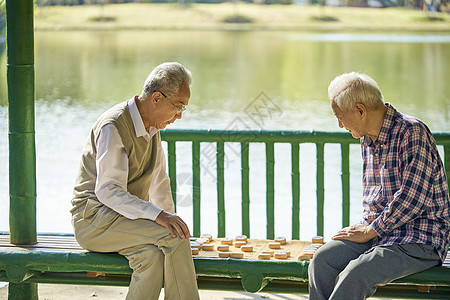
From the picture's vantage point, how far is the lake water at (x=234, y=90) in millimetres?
7668

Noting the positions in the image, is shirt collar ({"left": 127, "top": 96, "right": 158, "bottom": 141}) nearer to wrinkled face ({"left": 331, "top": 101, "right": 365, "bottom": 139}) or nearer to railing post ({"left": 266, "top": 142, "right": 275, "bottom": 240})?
wrinkled face ({"left": 331, "top": 101, "right": 365, "bottom": 139})

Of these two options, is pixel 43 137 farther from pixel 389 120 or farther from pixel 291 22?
pixel 291 22

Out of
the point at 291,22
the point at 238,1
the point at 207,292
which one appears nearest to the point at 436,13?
the point at 291,22

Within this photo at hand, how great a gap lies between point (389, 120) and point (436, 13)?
1545 inches

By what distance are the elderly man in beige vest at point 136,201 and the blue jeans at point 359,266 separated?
520mm

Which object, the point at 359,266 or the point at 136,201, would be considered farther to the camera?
the point at 136,201

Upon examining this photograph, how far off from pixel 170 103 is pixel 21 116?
76cm

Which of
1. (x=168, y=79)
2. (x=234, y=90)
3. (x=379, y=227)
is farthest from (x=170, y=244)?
(x=234, y=90)

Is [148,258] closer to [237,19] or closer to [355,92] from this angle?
[355,92]

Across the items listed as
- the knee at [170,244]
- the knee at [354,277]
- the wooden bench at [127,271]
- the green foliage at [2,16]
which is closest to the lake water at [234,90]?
the green foliage at [2,16]

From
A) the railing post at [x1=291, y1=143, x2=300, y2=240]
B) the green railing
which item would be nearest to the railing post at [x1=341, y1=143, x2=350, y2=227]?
the green railing

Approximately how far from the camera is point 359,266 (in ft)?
8.92

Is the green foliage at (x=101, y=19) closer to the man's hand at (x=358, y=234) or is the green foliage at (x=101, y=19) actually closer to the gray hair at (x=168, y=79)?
the gray hair at (x=168, y=79)

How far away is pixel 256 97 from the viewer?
2144cm
